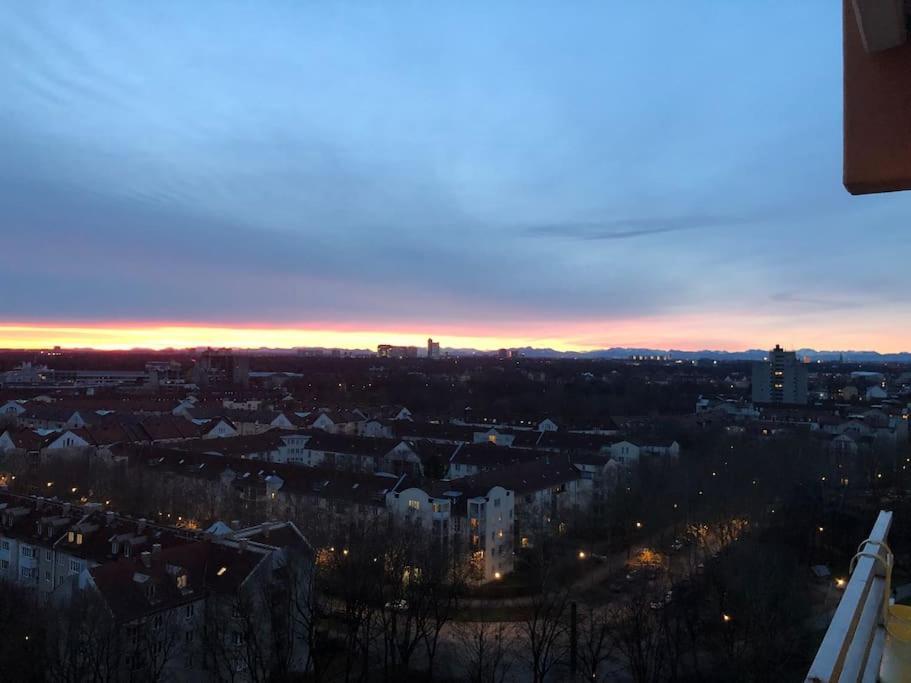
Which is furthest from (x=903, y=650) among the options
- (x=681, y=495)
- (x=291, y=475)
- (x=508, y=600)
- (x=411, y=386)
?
(x=411, y=386)

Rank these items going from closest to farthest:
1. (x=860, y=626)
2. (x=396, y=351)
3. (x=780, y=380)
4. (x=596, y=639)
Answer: (x=860, y=626) < (x=596, y=639) < (x=780, y=380) < (x=396, y=351)

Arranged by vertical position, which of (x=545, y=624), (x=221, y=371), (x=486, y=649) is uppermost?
(x=221, y=371)

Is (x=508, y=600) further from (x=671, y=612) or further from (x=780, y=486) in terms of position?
A: (x=780, y=486)

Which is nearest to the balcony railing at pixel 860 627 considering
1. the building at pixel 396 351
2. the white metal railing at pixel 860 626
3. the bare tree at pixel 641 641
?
the white metal railing at pixel 860 626

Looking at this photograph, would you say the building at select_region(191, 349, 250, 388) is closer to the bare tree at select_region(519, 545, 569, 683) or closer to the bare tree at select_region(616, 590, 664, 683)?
the bare tree at select_region(519, 545, 569, 683)

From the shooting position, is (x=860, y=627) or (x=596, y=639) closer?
(x=860, y=627)

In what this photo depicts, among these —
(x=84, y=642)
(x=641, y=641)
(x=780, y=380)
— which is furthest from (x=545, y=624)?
(x=780, y=380)

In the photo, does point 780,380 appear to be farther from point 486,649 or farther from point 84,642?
point 84,642

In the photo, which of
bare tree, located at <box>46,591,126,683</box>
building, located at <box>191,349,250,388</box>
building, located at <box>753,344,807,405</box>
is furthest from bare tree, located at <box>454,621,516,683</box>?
building, located at <box>191,349,250,388</box>
